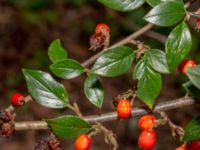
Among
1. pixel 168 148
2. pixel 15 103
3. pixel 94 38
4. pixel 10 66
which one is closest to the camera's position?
pixel 94 38

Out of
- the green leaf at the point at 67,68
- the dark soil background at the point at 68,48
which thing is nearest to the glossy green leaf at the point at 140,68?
the green leaf at the point at 67,68

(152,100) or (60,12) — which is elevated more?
(152,100)

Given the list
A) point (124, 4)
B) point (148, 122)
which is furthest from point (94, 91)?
point (124, 4)

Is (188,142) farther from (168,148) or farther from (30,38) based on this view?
(30,38)

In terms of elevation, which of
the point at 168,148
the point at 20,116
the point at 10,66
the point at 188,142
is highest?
the point at 188,142

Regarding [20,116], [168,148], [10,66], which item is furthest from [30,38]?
[168,148]

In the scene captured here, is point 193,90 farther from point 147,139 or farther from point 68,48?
point 68,48
